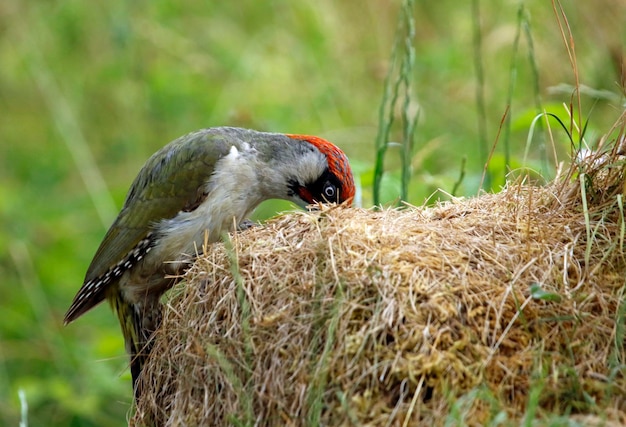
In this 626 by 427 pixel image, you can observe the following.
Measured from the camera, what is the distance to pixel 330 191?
470 centimetres

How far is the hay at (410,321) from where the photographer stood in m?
2.74

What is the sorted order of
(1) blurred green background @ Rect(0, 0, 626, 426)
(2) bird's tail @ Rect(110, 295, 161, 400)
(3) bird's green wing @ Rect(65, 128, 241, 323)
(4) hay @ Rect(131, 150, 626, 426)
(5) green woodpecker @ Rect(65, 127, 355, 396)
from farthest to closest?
(1) blurred green background @ Rect(0, 0, 626, 426) → (3) bird's green wing @ Rect(65, 128, 241, 323) → (5) green woodpecker @ Rect(65, 127, 355, 396) → (2) bird's tail @ Rect(110, 295, 161, 400) → (4) hay @ Rect(131, 150, 626, 426)

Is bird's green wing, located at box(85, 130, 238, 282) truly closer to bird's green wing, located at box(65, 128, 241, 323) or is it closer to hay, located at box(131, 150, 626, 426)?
bird's green wing, located at box(65, 128, 241, 323)

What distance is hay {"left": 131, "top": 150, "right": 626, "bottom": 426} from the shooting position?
2742 mm

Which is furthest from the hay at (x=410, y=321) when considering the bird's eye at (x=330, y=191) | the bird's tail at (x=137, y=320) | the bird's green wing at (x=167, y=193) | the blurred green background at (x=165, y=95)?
the blurred green background at (x=165, y=95)

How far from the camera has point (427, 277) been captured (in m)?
3.04

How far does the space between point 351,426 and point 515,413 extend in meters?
0.51

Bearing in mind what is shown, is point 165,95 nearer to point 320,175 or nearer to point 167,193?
point 167,193

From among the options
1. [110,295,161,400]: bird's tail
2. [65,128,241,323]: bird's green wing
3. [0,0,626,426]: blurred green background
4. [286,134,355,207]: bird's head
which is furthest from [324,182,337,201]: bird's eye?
[0,0,626,426]: blurred green background

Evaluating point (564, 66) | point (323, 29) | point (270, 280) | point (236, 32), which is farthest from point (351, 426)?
point (236, 32)

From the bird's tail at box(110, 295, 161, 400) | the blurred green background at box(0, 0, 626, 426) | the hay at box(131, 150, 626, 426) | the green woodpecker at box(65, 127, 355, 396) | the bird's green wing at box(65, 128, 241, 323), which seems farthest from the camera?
the blurred green background at box(0, 0, 626, 426)

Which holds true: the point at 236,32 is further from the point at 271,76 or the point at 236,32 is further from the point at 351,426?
the point at 351,426

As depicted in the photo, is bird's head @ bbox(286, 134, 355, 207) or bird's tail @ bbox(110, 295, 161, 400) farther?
bird's head @ bbox(286, 134, 355, 207)

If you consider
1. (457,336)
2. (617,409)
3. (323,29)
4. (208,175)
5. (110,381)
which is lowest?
(110,381)
